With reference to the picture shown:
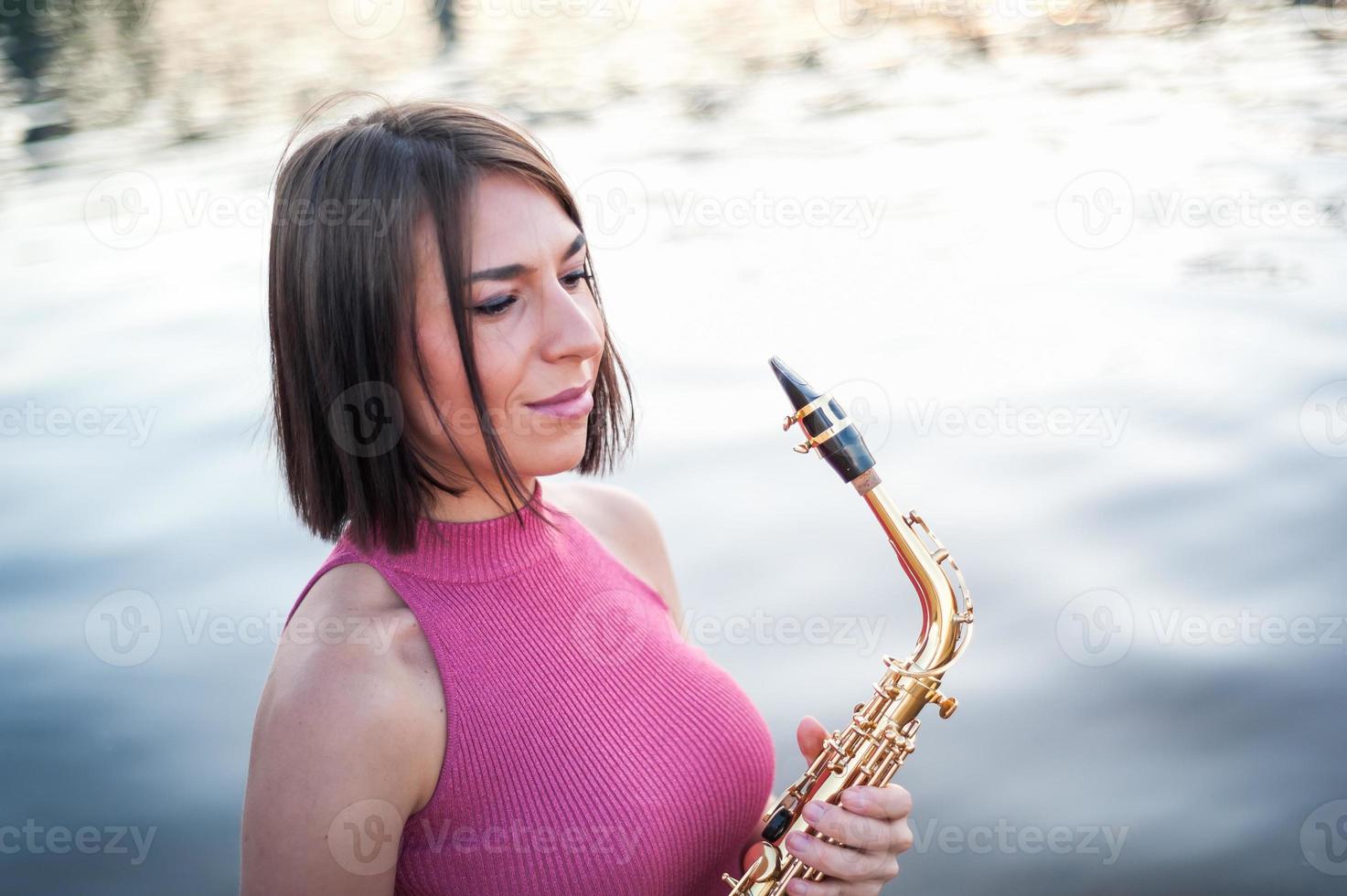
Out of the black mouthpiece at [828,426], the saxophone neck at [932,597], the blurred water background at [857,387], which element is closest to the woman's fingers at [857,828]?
the saxophone neck at [932,597]

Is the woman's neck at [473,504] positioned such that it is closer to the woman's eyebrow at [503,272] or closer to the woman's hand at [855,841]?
the woman's eyebrow at [503,272]

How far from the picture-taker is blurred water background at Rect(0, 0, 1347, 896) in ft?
9.03

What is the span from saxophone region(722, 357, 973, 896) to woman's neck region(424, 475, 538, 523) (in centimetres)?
41

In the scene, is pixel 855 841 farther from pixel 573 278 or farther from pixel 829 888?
pixel 573 278

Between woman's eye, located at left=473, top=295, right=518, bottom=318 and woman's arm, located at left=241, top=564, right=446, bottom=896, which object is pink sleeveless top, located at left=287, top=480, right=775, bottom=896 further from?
woman's eye, located at left=473, top=295, right=518, bottom=318

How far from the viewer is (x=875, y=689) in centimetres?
163

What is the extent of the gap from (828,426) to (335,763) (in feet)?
2.66

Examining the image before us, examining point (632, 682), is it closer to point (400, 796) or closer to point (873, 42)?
point (400, 796)

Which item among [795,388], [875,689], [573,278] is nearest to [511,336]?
[573,278]

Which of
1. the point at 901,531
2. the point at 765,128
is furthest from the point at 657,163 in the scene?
the point at 901,531

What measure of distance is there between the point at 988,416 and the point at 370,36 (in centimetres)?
403

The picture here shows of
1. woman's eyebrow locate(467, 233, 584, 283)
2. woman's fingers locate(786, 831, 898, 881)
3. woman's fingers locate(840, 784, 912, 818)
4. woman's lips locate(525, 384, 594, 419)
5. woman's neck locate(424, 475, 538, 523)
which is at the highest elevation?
woman's eyebrow locate(467, 233, 584, 283)

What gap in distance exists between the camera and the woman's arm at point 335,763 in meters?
1.19

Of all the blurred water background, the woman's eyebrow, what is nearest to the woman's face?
the woman's eyebrow
